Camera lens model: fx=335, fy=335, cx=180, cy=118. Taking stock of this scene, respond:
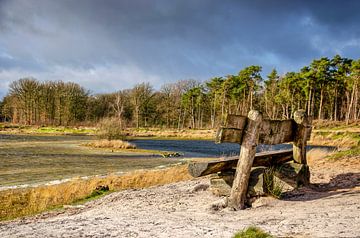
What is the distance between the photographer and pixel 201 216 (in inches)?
251

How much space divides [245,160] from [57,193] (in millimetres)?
7481

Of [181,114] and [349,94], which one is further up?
[349,94]

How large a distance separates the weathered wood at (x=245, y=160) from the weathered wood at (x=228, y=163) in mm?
522

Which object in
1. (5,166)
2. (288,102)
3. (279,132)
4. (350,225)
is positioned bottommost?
(5,166)

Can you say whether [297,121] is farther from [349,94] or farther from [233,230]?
[349,94]

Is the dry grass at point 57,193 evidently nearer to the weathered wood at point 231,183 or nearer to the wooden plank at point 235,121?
the weathered wood at point 231,183

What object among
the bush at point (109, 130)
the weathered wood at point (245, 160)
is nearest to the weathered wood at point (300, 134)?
the weathered wood at point (245, 160)

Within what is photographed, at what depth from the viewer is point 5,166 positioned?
20.3 m

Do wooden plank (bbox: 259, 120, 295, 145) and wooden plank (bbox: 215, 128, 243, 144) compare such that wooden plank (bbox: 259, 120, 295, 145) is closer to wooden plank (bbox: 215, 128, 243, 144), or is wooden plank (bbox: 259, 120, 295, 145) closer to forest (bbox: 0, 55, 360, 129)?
wooden plank (bbox: 215, 128, 243, 144)

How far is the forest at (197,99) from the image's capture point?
63.6 m

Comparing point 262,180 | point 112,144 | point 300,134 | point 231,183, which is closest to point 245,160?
point 262,180

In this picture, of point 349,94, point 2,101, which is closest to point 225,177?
point 349,94

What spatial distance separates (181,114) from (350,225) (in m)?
80.2

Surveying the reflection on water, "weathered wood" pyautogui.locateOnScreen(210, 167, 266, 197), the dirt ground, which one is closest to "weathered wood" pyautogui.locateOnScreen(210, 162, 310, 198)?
"weathered wood" pyautogui.locateOnScreen(210, 167, 266, 197)
